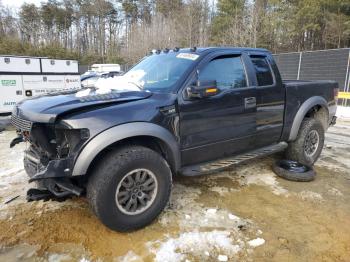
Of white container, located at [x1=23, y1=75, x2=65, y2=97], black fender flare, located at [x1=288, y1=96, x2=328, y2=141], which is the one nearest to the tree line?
white container, located at [x1=23, y1=75, x2=65, y2=97]

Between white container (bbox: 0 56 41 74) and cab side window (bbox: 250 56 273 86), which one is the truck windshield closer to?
cab side window (bbox: 250 56 273 86)

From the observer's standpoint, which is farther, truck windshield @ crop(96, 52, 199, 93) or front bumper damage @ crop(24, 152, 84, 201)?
truck windshield @ crop(96, 52, 199, 93)

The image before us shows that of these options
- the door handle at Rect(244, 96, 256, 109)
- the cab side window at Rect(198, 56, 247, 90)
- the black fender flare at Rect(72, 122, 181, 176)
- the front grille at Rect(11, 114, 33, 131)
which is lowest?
the black fender flare at Rect(72, 122, 181, 176)

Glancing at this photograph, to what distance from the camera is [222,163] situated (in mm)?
3828

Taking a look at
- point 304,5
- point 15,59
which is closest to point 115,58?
point 304,5

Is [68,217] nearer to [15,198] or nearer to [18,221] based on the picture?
[18,221]

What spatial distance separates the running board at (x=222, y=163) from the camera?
11.6 ft

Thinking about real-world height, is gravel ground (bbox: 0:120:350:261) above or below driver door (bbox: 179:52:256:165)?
below

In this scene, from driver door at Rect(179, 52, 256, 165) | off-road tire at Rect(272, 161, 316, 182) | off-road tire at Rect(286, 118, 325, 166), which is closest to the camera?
driver door at Rect(179, 52, 256, 165)

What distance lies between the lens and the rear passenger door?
4.20 m

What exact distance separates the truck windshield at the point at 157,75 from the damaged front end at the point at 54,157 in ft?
3.13

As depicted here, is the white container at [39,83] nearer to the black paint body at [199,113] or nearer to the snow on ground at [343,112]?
the black paint body at [199,113]

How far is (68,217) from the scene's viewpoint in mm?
3438

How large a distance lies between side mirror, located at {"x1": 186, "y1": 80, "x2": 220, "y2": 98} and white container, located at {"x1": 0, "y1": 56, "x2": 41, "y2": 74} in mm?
7167
